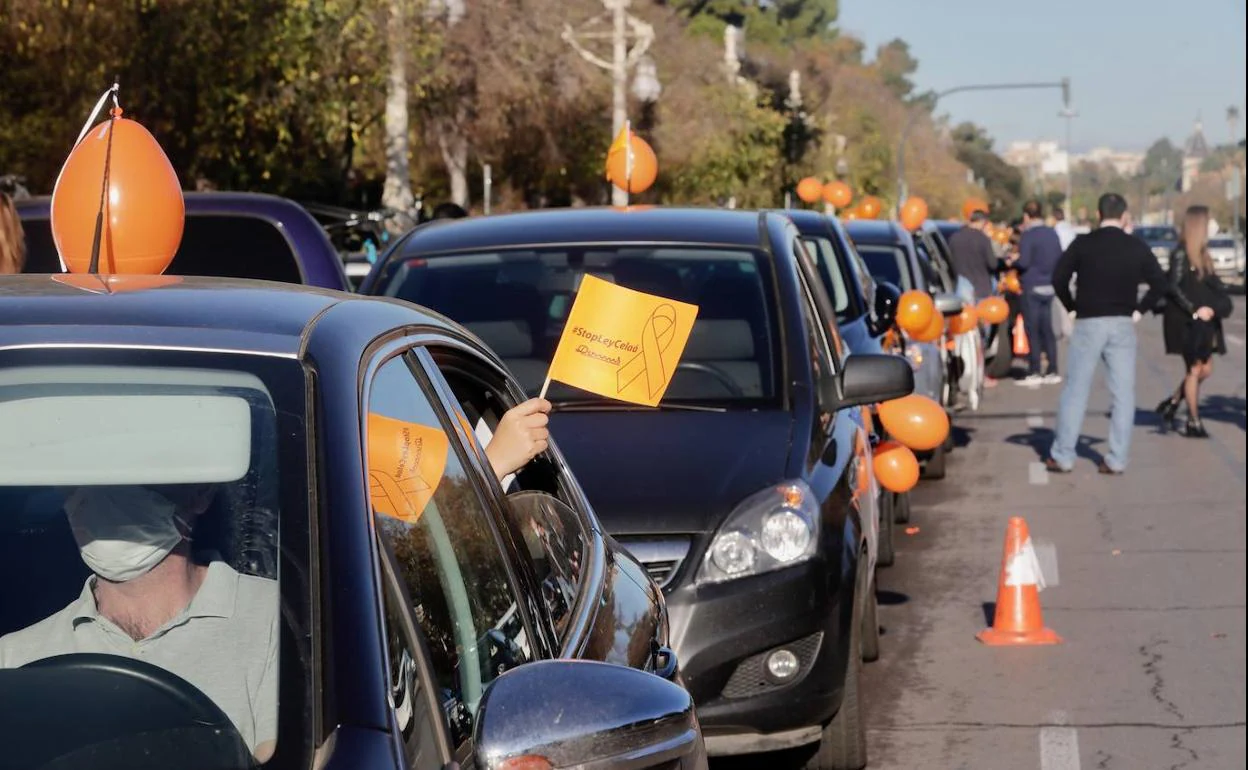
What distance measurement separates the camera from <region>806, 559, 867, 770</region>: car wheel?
6.02 m

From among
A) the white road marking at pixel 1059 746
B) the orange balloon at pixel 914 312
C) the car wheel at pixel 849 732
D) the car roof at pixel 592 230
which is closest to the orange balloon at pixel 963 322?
the orange balloon at pixel 914 312

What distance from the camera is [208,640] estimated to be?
2400 millimetres

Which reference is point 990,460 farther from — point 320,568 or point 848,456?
point 320,568

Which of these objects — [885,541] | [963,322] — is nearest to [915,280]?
[963,322]

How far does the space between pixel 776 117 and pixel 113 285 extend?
183ft

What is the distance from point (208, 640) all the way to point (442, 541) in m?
0.50

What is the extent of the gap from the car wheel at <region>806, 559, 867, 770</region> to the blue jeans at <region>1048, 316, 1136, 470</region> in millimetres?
8155

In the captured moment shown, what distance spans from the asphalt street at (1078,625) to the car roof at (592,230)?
176 centimetres

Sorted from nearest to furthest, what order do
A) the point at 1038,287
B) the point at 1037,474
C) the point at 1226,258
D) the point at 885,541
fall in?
the point at 885,541
the point at 1037,474
the point at 1038,287
the point at 1226,258

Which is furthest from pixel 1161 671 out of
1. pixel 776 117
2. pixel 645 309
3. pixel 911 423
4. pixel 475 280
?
pixel 776 117

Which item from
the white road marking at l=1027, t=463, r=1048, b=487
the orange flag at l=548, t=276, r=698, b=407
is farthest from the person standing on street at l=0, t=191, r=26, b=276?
the white road marking at l=1027, t=463, r=1048, b=487

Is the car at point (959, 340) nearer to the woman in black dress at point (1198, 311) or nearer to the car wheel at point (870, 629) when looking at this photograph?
the woman in black dress at point (1198, 311)

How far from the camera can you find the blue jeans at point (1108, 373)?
13914 mm

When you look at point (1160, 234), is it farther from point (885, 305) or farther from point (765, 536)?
point (765, 536)
